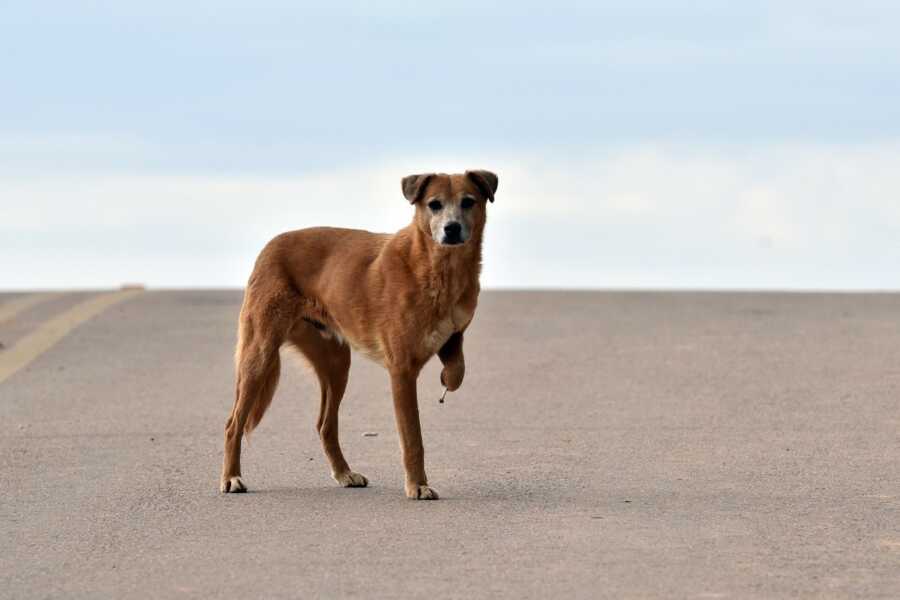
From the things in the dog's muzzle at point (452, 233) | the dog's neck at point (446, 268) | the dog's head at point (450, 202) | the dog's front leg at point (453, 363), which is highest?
the dog's head at point (450, 202)

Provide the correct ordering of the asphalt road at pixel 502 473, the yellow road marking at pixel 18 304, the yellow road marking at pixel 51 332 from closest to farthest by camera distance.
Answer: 1. the asphalt road at pixel 502 473
2. the yellow road marking at pixel 51 332
3. the yellow road marking at pixel 18 304

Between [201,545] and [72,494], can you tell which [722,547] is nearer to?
[201,545]

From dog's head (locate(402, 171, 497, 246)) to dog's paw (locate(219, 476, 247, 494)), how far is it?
1.91 m

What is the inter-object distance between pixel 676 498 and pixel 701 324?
1130 centimetres

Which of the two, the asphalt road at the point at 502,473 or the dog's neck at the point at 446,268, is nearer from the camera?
the asphalt road at the point at 502,473

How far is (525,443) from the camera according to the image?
40.4ft

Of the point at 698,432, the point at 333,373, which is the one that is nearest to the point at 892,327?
the point at 698,432

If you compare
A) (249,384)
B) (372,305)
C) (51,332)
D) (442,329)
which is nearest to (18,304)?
(51,332)

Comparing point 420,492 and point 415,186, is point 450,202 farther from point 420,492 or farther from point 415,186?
point 420,492

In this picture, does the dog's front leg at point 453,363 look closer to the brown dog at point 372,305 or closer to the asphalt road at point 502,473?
the brown dog at point 372,305

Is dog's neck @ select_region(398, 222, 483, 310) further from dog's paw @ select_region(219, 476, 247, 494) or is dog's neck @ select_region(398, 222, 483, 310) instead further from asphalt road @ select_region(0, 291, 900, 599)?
dog's paw @ select_region(219, 476, 247, 494)

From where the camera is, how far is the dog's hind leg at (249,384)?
1029 cm

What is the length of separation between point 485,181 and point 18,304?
17.4m

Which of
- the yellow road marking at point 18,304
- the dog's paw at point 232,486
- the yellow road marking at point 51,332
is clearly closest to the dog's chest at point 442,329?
the dog's paw at point 232,486
